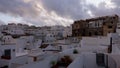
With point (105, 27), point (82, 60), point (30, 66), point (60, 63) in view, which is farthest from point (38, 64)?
point (105, 27)

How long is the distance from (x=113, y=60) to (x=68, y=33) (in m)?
38.4

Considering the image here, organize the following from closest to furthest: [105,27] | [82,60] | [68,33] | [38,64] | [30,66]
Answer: [30,66], [38,64], [82,60], [105,27], [68,33]

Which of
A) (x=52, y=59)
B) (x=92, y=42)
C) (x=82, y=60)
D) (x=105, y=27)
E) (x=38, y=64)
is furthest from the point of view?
(x=105, y=27)

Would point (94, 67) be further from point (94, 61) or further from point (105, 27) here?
point (105, 27)

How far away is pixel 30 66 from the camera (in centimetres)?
740

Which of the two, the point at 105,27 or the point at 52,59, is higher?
the point at 105,27

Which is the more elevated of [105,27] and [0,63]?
[105,27]

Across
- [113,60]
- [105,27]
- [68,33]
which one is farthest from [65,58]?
[68,33]

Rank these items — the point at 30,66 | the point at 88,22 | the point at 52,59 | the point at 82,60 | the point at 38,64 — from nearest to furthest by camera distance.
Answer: the point at 30,66
the point at 38,64
the point at 52,59
the point at 82,60
the point at 88,22

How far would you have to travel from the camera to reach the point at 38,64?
8.02m

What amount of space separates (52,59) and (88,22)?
1139 inches

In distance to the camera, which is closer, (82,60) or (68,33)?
(82,60)

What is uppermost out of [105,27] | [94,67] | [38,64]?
[105,27]

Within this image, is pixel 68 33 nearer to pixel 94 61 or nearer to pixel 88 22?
pixel 88 22
